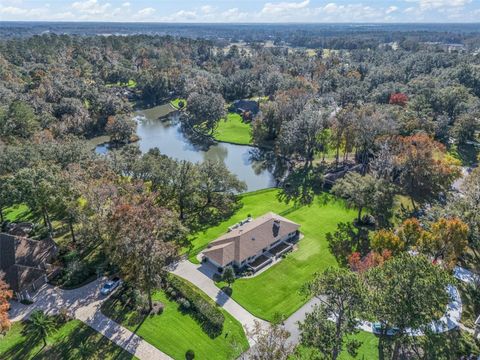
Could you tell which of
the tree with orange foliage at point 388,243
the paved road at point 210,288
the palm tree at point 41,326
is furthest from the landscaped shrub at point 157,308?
the tree with orange foliage at point 388,243

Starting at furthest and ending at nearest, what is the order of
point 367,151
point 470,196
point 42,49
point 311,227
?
point 42,49, point 367,151, point 311,227, point 470,196

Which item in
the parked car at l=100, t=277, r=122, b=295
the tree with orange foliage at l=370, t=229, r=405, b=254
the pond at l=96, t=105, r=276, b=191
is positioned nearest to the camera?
the parked car at l=100, t=277, r=122, b=295

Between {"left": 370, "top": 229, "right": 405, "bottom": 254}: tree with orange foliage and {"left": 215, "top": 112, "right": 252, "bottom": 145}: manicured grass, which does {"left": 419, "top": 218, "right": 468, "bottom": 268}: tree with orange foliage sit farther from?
{"left": 215, "top": 112, "right": 252, "bottom": 145}: manicured grass

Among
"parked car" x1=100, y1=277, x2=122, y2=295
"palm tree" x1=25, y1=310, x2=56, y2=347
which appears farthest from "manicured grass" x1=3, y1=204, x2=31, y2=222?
"palm tree" x1=25, y1=310, x2=56, y2=347

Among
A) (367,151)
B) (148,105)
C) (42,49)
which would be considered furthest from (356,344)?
(42,49)

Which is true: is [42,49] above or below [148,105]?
above

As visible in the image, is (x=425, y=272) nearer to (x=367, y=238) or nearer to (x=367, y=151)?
(x=367, y=238)
